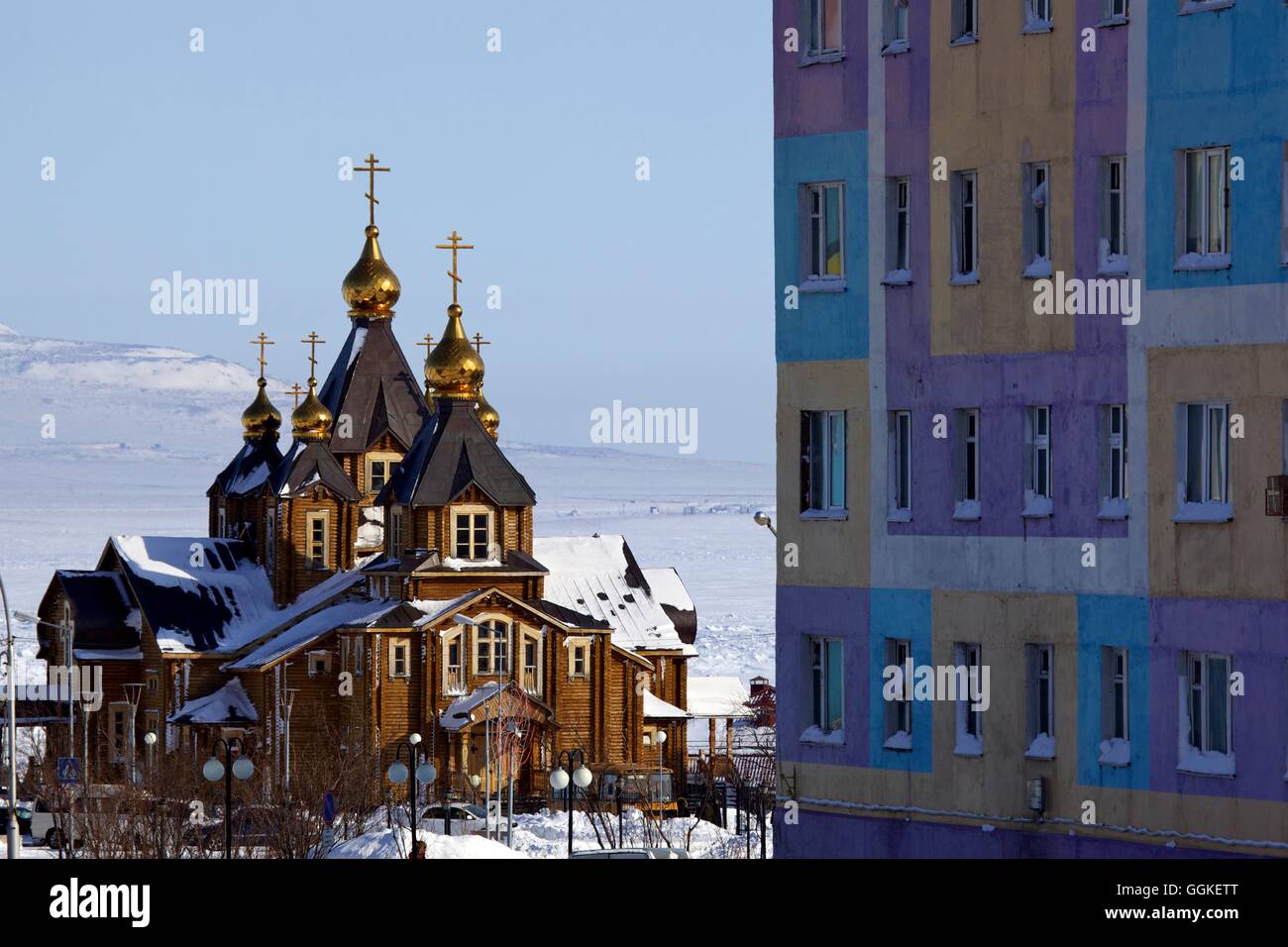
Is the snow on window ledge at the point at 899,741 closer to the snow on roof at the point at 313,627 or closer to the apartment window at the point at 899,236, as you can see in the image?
the apartment window at the point at 899,236

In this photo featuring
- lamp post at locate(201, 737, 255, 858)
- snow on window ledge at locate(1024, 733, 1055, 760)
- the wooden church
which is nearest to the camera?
snow on window ledge at locate(1024, 733, 1055, 760)

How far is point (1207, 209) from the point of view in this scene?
32.4m

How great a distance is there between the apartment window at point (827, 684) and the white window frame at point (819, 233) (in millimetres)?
4006

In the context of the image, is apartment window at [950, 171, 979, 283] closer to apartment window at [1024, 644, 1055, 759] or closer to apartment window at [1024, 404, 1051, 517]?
apartment window at [1024, 404, 1051, 517]

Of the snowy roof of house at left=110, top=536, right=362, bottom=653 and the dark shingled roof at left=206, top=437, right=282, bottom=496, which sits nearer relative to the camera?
the snowy roof of house at left=110, top=536, right=362, bottom=653

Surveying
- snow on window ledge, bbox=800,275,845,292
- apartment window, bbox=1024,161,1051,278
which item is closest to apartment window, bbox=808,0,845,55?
snow on window ledge, bbox=800,275,845,292

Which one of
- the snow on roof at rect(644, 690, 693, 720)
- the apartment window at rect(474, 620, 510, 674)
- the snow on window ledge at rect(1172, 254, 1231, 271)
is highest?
the snow on window ledge at rect(1172, 254, 1231, 271)

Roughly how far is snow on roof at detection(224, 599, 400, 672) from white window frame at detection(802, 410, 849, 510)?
43.5 meters

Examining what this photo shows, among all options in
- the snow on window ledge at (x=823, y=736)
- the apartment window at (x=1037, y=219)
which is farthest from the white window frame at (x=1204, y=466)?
the snow on window ledge at (x=823, y=736)

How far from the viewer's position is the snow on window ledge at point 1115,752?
3284 centimetres

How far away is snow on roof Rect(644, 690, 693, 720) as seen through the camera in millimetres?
83312

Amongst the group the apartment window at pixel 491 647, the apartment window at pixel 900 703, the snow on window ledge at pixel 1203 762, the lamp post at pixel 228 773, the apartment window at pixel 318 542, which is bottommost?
the lamp post at pixel 228 773

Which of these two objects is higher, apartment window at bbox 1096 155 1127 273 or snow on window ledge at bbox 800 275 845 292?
apartment window at bbox 1096 155 1127 273
